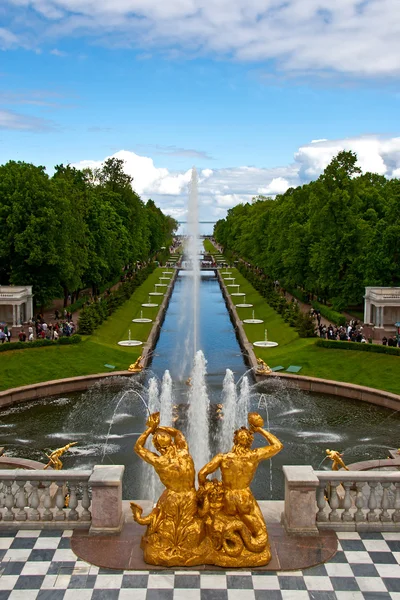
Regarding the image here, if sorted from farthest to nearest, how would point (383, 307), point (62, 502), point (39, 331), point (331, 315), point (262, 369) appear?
point (331, 315)
point (383, 307)
point (39, 331)
point (262, 369)
point (62, 502)

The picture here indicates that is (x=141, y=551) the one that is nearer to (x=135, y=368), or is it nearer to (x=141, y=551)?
(x=141, y=551)

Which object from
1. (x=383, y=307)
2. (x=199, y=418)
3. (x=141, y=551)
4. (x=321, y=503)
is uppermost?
(x=383, y=307)

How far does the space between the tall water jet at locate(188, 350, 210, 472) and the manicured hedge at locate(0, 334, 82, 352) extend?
31.3 ft

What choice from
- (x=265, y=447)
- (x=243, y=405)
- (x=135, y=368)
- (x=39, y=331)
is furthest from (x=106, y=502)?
(x=39, y=331)

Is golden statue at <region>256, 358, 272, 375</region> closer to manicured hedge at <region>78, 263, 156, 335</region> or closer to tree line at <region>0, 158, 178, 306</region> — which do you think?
manicured hedge at <region>78, 263, 156, 335</region>

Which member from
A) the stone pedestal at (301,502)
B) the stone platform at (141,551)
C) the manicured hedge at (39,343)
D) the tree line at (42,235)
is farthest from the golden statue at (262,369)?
the stone pedestal at (301,502)

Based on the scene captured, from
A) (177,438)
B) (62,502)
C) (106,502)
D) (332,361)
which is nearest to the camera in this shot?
(177,438)

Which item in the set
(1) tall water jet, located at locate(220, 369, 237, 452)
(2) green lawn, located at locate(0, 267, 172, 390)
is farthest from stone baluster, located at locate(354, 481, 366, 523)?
(2) green lawn, located at locate(0, 267, 172, 390)

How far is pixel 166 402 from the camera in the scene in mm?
29922

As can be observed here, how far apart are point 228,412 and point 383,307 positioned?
2238 cm

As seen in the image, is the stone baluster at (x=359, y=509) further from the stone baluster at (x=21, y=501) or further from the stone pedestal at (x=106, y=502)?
the stone baluster at (x=21, y=501)

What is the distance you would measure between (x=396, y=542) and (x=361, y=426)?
1571 cm

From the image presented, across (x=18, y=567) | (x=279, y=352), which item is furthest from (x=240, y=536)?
(x=279, y=352)

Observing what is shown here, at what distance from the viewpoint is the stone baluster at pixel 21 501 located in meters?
12.3
